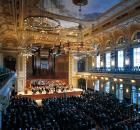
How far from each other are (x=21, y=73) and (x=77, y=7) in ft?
45.7

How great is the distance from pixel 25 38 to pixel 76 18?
1021cm

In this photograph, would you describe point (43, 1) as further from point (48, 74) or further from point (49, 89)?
point (48, 74)

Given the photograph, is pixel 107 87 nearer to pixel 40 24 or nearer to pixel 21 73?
pixel 21 73

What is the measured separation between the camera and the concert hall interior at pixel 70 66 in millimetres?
11203

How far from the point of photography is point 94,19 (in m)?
17.8

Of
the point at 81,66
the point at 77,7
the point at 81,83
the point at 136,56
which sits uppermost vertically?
the point at 77,7

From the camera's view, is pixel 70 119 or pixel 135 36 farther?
pixel 135 36

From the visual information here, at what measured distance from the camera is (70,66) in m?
28.2

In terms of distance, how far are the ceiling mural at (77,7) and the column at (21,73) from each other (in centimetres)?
1134

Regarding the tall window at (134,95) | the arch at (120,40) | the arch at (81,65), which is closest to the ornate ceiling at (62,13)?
the arch at (120,40)

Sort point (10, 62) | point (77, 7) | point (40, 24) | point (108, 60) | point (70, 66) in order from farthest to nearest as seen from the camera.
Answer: point (70, 66) → point (10, 62) → point (108, 60) → point (77, 7) → point (40, 24)

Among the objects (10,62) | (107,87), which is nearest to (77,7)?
(107,87)

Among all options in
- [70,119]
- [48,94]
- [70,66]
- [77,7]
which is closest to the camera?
[70,119]

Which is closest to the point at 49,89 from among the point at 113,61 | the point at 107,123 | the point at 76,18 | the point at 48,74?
the point at 48,74
